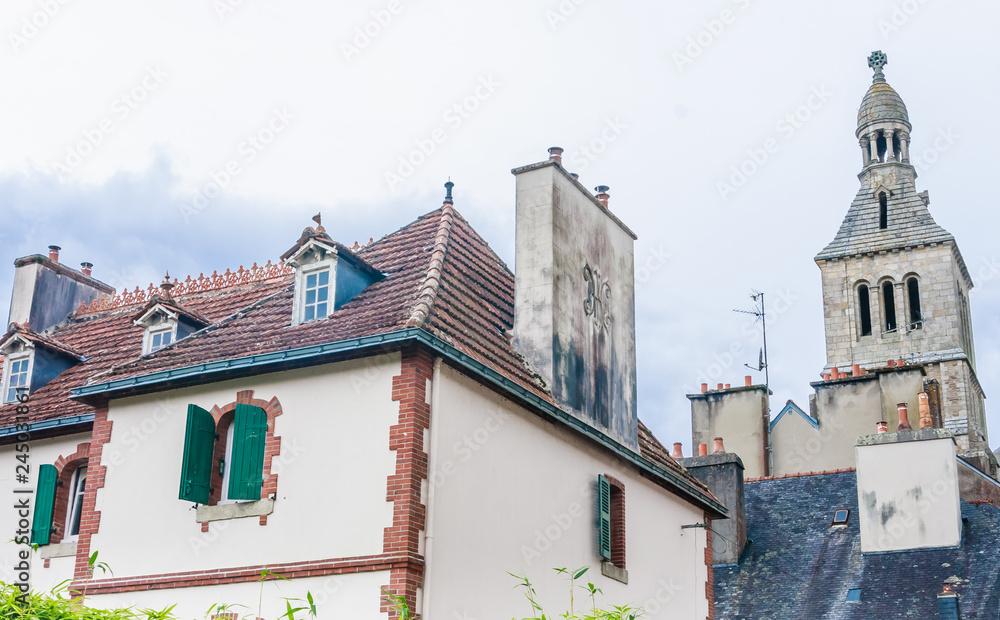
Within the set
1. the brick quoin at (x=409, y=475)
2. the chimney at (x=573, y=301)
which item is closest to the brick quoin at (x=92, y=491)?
the brick quoin at (x=409, y=475)

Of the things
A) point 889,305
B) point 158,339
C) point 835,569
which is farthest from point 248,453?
point 889,305

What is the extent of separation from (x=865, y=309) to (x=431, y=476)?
54.7m

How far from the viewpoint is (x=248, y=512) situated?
1505 cm

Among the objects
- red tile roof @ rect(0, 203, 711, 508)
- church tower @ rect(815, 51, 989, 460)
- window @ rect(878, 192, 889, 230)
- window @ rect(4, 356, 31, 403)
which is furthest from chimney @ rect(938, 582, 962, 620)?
window @ rect(878, 192, 889, 230)

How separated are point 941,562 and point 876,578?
1368 mm

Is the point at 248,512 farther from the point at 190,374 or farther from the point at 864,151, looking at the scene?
the point at 864,151

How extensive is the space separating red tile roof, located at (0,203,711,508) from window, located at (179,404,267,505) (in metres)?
0.96

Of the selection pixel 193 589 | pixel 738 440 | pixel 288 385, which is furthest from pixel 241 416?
pixel 738 440

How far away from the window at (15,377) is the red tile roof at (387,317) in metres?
0.51

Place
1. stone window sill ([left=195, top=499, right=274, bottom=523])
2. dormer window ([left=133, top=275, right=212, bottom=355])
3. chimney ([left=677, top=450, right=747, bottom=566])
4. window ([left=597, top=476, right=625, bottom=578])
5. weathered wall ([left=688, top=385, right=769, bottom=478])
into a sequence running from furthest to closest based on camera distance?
weathered wall ([left=688, top=385, right=769, bottom=478])
chimney ([left=677, top=450, right=747, bottom=566])
dormer window ([left=133, top=275, right=212, bottom=355])
window ([left=597, top=476, right=625, bottom=578])
stone window sill ([left=195, top=499, right=274, bottom=523])

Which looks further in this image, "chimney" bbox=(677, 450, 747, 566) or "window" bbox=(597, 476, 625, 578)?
"chimney" bbox=(677, 450, 747, 566)

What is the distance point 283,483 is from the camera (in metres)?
15.0

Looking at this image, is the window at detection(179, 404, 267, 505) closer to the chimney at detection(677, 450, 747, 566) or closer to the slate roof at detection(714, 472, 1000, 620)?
the slate roof at detection(714, 472, 1000, 620)

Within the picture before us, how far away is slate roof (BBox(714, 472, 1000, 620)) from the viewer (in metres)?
24.0
